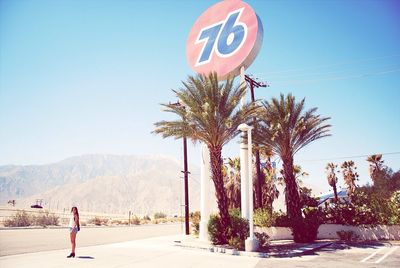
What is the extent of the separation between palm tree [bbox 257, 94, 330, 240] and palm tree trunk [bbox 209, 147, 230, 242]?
3806 millimetres

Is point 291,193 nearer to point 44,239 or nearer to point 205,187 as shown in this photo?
point 205,187

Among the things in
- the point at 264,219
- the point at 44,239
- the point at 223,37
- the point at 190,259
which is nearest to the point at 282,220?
the point at 264,219

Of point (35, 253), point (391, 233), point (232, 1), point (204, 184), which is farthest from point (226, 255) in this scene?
point (232, 1)

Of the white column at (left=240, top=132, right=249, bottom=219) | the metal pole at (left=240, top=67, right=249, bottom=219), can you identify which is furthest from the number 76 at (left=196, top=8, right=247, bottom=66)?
the white column at (left=240, top=132, right=249, bottom=219)

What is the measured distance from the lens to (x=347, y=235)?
62.5 feet

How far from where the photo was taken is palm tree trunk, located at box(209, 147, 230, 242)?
16.3 m

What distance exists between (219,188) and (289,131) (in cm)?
604

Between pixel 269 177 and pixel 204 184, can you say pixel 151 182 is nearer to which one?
pixel 269 177

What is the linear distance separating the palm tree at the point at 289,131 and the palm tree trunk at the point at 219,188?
12.5ft

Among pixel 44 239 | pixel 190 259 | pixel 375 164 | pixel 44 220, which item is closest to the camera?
pixel 190 259

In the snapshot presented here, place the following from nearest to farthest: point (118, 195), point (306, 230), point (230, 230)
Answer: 1. point (230, 230)
2. point (306, 230)
3. point (118, 195)

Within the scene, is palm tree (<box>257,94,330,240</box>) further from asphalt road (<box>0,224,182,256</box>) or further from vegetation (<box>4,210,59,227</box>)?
vegetation (<box>4,210,59,227</box>)

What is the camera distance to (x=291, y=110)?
19.4 m

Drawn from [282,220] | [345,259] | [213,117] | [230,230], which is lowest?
[345,259]
